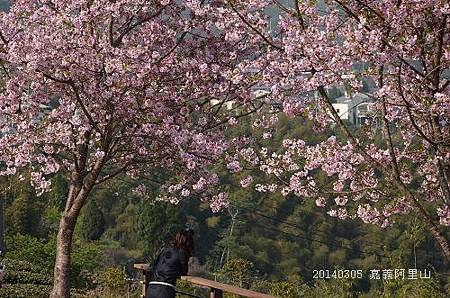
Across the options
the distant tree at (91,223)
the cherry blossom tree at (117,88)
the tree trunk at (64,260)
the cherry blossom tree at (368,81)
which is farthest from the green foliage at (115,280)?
the distant tree at (91,223)

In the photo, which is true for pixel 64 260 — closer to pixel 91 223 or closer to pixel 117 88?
pixel 117 88

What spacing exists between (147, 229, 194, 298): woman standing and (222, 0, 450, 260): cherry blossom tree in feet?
5.82

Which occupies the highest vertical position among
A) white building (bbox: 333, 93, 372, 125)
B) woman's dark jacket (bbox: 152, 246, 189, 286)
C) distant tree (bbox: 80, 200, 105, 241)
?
distant tree (bbox: 80, 200, 105, 241)

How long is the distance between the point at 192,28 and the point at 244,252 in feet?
222

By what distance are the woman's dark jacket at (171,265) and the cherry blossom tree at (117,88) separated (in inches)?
103

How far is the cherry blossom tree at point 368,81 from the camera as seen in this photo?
741 cm

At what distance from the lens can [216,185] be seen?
12469 millimetres

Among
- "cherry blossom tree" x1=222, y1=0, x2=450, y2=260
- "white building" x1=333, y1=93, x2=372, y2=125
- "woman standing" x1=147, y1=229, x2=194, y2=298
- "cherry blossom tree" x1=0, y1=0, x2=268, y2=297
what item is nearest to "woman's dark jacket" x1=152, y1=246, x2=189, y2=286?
"woman standing" x1=147, y1=229, x2=194, y2=298

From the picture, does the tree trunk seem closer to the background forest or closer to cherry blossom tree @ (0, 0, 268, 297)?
cherry blossom tree @ (0, 0, 268, 297)

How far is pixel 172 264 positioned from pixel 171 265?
1 centimetres

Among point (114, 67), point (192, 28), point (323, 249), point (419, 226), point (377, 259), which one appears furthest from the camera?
point (323, 249)

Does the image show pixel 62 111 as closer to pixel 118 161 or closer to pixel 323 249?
pixel 118 161

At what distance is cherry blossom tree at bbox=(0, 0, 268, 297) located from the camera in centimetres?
1027

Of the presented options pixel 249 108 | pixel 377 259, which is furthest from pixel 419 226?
pixel 377 259
